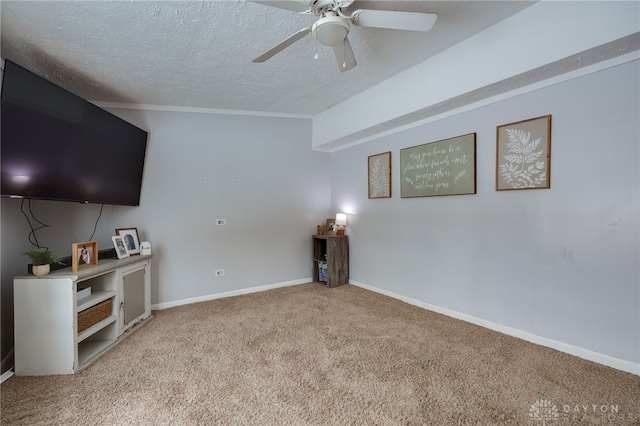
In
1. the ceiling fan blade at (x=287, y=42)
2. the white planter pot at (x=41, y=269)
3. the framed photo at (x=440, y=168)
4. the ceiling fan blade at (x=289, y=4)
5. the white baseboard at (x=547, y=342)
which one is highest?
the ceiling fan blade at (x=289, y=4)

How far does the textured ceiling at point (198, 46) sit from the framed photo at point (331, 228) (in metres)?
1.93

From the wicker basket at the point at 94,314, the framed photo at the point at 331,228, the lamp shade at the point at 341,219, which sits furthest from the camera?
the framed photo at the point at 331,228

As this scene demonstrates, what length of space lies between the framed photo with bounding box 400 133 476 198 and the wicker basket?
3.22 m

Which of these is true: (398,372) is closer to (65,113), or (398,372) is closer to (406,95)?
(406,95)

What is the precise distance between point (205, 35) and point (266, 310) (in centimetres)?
275

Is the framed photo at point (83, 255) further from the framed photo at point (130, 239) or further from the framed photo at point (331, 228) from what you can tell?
the framed photo at point (331, 228)

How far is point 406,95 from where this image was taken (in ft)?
9.61

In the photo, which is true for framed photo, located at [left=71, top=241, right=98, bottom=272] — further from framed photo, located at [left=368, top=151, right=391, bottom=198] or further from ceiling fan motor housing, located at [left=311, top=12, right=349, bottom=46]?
framed photo, located at [left=368, top=151, right=391, bottom=198]

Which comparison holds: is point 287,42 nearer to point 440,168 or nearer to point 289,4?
point 289,4

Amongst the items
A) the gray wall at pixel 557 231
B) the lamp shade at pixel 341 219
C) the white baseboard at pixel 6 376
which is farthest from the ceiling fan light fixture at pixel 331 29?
the white baseboard at pixel 6 376

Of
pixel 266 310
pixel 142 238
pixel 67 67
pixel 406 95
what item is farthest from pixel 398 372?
pixel 67 67

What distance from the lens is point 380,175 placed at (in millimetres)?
3766

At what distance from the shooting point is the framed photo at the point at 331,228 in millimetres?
4328

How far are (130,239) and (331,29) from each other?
285 centimetres
